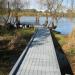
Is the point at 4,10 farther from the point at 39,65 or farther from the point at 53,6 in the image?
the point at 39,65

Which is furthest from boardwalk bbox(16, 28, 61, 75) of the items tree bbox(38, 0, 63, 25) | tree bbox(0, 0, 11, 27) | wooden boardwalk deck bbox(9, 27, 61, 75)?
tree bbox(38, 0, 63, 25)

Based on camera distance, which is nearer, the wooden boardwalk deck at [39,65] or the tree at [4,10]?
the wooden boardwalk deck at [39,65]

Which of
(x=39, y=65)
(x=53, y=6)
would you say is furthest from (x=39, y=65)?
(x=53, y=6)

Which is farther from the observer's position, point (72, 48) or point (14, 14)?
point (14, 14)

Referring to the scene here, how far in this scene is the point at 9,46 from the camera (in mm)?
17828

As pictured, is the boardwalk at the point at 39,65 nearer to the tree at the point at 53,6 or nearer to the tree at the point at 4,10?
the tree at the point at 4,10

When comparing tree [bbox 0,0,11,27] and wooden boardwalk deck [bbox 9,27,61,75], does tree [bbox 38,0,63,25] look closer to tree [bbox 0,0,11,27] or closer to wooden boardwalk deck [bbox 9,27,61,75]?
tree [bbox 0,0,11,27]

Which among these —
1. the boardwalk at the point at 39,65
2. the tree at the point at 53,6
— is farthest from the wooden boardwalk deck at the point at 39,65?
the tree at the point at 53,6

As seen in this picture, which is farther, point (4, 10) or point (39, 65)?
point (4, 10)

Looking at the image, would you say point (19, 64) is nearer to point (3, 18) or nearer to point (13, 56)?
point (13, 56)

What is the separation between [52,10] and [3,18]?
27.7 ft

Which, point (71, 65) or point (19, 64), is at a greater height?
point (19, 64)

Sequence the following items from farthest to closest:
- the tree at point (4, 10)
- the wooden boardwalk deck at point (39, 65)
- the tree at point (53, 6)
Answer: the tree at point (53, 6) < the tree at point (4, 10) < the wooden boardwalk deck at point (39, 65)

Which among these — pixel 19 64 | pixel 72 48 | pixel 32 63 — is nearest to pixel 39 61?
pixel 32 63
